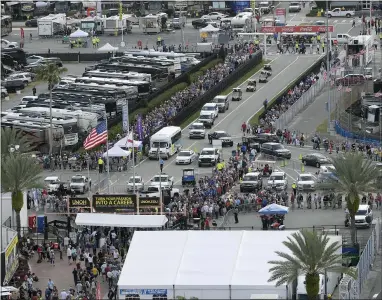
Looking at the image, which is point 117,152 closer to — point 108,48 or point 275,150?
point 275,150

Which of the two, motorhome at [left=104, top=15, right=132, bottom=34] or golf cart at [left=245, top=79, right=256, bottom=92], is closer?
golf cart at [left=245, top=79, right=256, bottom=92]

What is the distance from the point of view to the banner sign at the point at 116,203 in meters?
88.5

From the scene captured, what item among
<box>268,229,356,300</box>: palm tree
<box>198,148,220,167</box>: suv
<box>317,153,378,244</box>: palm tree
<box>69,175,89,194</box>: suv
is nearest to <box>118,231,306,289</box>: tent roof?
<box>268,229,356,300</box>: palm tree

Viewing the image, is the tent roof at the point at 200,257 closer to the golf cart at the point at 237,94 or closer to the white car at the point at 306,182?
the white car at the point at 306,182

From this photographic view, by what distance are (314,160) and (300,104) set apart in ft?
60.5

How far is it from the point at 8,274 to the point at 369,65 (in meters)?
57.3

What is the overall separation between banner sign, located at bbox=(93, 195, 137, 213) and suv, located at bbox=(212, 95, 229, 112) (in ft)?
111

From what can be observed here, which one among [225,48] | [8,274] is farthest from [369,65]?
[8,274]

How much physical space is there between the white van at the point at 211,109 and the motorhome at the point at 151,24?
142 feet

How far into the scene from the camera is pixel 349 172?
286ft

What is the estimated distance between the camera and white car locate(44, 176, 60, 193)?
322 feet

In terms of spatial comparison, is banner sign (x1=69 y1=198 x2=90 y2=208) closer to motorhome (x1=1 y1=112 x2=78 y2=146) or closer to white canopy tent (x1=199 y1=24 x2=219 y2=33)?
motorhome (x1=1 y1=112 x2=78 y2=146)

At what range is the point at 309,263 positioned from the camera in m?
73.9

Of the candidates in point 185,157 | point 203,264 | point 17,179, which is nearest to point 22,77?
point 185,157
